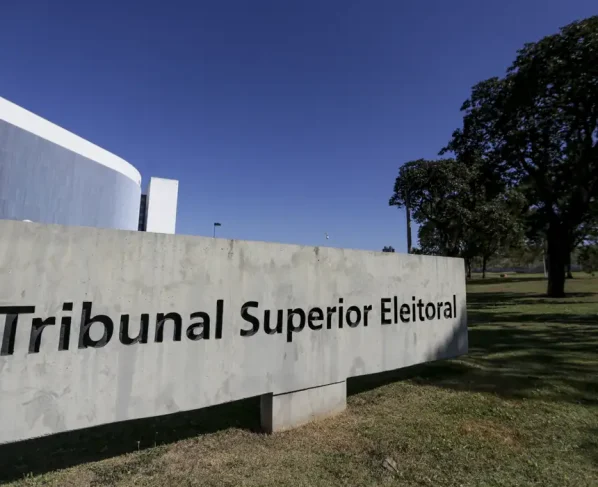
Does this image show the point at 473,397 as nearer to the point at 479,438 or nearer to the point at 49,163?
the point at 479,438

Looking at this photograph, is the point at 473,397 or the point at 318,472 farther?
the point at 473,397

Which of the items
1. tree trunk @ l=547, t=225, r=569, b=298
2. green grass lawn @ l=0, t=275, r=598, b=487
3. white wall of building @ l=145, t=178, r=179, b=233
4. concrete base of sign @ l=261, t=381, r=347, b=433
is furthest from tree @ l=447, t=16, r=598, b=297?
white wall of building @ l=145, t=178, r=179, b=233

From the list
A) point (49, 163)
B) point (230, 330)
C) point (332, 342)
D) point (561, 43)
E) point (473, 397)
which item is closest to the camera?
point (230, 330)

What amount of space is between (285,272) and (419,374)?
3554 mm

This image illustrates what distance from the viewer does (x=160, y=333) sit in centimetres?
348

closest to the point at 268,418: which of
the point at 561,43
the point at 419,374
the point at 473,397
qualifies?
the point at 473,397

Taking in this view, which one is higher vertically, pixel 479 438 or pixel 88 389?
pixel 88 389

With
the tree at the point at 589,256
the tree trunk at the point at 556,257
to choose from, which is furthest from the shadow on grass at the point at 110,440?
the tree at the point at 589,256

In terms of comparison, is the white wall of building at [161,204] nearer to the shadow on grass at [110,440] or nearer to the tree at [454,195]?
the tree at [454,195]

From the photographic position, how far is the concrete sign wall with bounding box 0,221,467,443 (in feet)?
9.67

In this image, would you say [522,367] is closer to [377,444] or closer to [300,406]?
[377,444]

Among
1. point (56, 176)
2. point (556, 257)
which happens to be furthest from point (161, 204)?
point (556, 257)

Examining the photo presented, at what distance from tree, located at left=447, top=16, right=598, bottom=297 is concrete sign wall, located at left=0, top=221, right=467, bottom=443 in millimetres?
17281

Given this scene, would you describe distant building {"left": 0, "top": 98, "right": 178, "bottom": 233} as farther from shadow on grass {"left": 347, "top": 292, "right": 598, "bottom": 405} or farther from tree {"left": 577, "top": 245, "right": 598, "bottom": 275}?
tree {"left": 577, "top": 245, "right": 598, "bottom": 275}
